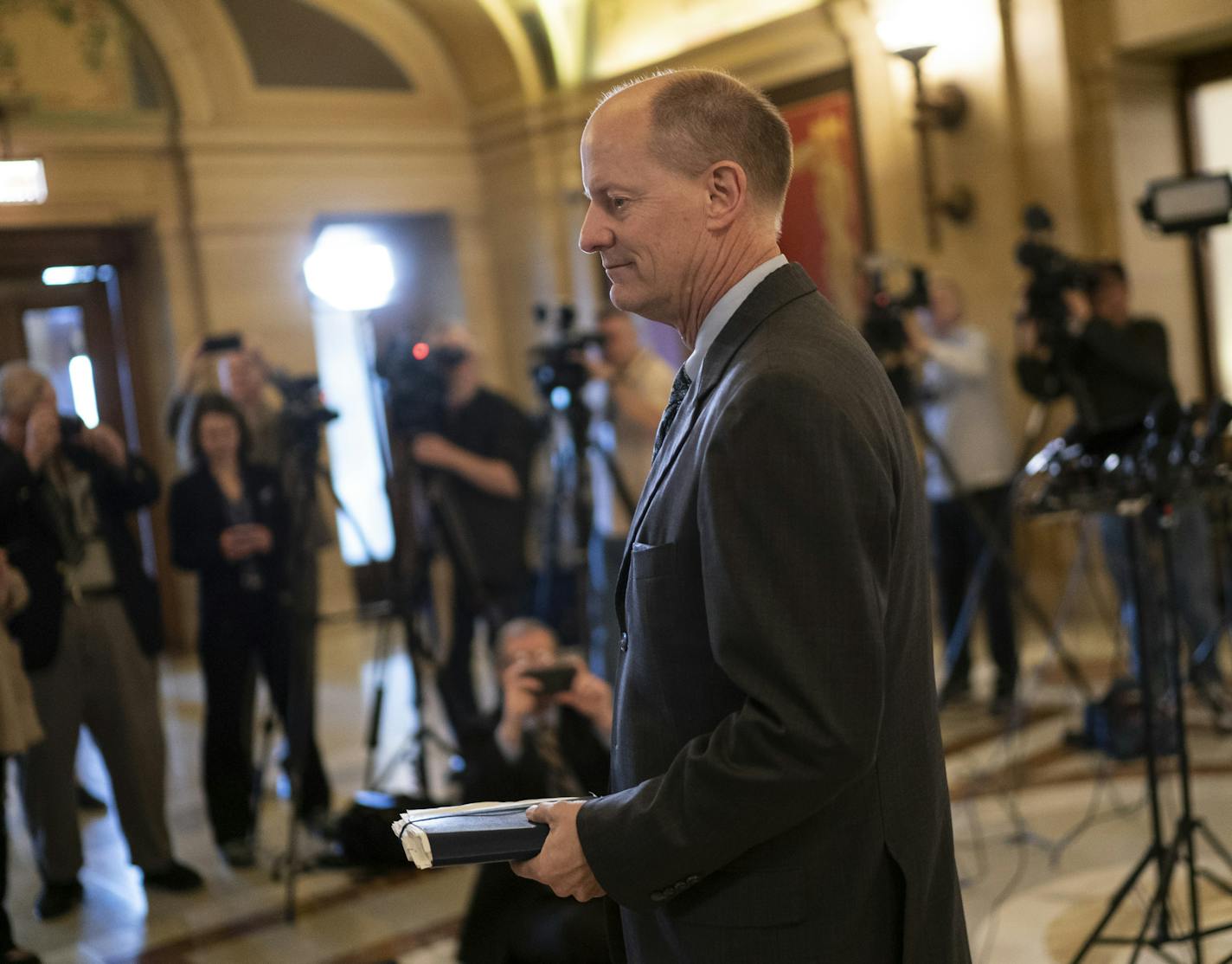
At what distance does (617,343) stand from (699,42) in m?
4.07

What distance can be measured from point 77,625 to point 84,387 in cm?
481

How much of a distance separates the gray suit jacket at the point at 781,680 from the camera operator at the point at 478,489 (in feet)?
11.3

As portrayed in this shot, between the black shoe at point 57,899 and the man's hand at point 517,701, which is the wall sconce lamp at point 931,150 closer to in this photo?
the man's hand at point 517,701

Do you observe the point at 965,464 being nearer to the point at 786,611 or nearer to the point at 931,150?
the point at 931,150

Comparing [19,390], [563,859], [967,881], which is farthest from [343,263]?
[563,859]

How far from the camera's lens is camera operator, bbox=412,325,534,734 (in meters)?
4.79

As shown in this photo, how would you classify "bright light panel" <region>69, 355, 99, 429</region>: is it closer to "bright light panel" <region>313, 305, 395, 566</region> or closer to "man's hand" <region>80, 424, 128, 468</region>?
"bright light panel" <region>313, 305, 395, 566</region>

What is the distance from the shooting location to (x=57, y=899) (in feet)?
13.0

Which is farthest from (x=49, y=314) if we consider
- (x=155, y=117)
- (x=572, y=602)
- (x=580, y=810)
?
(x=580, y=810)

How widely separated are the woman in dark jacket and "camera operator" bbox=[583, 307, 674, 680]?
1095 millimetres

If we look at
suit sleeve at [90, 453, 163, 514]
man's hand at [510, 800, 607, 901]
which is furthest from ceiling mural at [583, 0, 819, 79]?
man's hand at [510, 800, 607, 901]

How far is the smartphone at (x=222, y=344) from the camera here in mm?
4660

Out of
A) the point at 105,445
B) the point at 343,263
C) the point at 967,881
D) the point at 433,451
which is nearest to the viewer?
the point at 967,881

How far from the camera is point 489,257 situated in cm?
971
